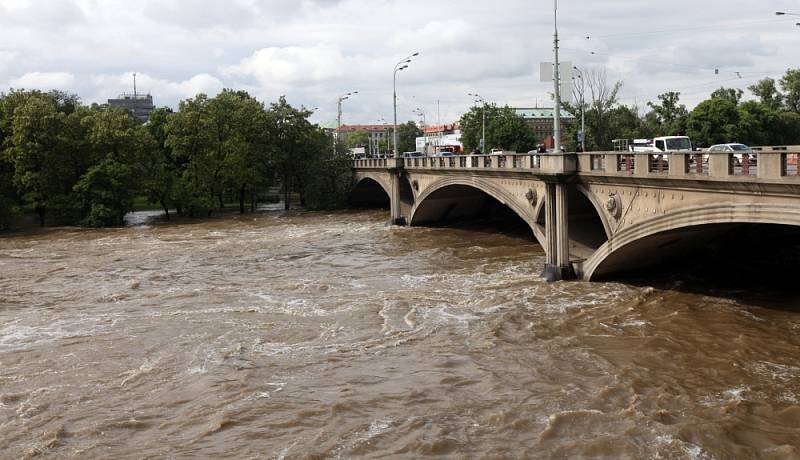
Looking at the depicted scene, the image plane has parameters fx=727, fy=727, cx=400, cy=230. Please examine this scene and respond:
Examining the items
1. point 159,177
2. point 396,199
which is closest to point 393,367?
point 396,199

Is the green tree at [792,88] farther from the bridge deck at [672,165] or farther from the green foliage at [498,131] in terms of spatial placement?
the bridge deck at [672,165]

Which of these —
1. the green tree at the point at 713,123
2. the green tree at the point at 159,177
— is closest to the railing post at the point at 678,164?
the green tree at the point at 159,177

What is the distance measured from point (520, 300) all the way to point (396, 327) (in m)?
4.96

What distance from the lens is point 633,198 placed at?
A: 73.7 feet

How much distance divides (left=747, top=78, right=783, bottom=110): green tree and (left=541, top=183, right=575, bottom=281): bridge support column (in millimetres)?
74488

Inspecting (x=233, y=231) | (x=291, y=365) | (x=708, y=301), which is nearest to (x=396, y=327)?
(x=291, y=365)

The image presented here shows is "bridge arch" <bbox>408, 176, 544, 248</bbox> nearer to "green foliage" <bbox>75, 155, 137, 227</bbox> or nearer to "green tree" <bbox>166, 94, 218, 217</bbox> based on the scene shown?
"green tree" <bbox>166, 94, 218, 217</bbox>

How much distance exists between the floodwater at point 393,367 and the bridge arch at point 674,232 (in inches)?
36.5

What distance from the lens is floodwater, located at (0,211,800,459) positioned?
43.4 ft

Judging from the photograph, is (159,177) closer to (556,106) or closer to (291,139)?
(291,139)

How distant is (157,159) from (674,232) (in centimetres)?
4634

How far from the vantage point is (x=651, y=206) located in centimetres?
2161

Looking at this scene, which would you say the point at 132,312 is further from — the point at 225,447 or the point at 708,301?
the point at 708,301

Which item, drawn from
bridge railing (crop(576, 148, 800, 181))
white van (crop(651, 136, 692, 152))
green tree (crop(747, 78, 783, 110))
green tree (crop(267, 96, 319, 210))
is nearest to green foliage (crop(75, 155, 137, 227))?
green tree (crop(267, 96, 319, 210))
